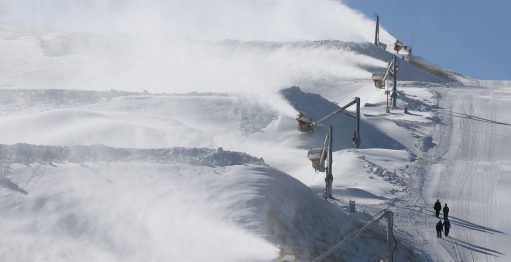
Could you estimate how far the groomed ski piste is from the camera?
25422 mm

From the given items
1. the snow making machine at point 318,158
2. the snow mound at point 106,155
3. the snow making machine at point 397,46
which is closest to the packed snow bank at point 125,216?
the snow mound at point 106,155

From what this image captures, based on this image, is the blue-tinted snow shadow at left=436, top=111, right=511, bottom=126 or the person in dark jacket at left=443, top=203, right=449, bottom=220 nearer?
the person in dark jacket at left=443, top=203, right=449, bottom=220

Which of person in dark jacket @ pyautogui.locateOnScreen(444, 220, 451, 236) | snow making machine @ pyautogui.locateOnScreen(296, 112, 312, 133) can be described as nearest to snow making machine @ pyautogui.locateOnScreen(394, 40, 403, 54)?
snow making machine @ pyautogui.locateOnScreen(296, 112, 312, 133)

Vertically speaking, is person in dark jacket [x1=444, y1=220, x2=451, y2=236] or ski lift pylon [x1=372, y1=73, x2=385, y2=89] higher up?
ski lift pylon [x1=372, y1=73, x2=385, y2=89]

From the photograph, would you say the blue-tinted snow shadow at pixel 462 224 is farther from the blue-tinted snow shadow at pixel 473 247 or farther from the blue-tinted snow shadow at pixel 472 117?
the blue-tinted snow shadow at pixel 472 117

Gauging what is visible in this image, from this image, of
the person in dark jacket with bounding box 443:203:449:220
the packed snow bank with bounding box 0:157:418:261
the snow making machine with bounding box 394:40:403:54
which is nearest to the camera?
the packed snow bank with bounding box 0:157:418:261

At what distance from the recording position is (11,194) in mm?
27453

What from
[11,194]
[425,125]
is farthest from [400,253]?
[425,125]

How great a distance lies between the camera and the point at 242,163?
32.5m

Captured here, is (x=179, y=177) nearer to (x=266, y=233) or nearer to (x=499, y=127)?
(x=266, y=233)

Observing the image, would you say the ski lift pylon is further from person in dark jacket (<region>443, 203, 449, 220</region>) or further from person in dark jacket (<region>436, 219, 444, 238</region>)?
person in dark jacket (<region>436, 219, 444, 238</region>)

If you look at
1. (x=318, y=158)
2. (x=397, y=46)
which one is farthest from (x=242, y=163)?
(x=397, y=46)

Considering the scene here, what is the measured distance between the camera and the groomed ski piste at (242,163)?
25.4 metres

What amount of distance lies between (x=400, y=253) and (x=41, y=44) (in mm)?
68590
